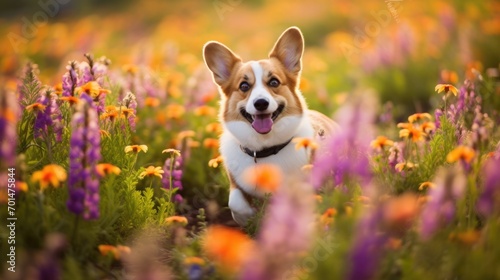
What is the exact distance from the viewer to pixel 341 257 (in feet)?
7.86

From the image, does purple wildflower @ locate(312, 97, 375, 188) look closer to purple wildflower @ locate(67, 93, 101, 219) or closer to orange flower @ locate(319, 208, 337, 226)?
orange flower @ locate(319, 208, 337, 226)

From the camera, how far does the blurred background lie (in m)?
7.04

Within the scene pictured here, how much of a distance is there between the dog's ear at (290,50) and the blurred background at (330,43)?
50 centimetres

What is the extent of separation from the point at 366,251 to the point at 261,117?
2.03m

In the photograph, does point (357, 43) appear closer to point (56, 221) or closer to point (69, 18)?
point (56, 221)

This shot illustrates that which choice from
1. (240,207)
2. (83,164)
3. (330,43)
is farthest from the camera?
(330,43)

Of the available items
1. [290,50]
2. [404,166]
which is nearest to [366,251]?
[404,166]

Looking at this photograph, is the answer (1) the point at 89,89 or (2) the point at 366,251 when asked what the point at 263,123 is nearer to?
(1) the point at 89,89

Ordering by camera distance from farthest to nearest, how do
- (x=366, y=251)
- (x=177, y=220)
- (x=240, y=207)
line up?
(x=240, y=207) → (x=177, y=220) → (x=366, y=251)

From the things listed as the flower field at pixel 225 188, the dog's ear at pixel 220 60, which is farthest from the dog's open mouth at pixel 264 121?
the dog's ear at pixel 220 60

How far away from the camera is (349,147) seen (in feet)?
8.35

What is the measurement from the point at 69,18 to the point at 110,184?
546 inches

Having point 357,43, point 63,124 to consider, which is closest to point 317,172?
point 63,124

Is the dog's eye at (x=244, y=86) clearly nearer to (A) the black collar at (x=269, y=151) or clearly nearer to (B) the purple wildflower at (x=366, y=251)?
(A) the black collar at (x=269, y=151)
